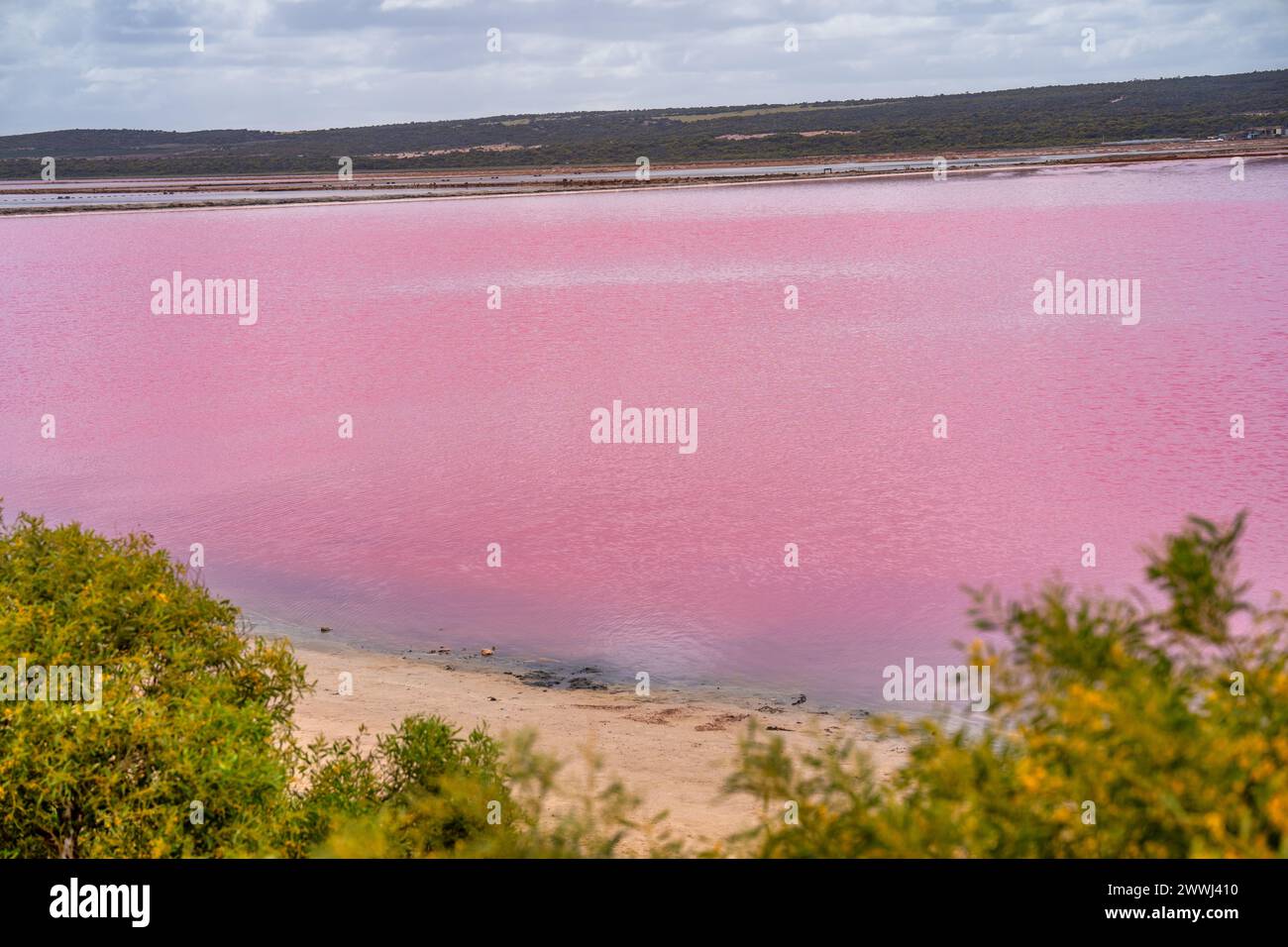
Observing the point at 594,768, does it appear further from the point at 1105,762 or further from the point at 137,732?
the point at 137,732

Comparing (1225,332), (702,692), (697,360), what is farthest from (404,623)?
(1225,332)

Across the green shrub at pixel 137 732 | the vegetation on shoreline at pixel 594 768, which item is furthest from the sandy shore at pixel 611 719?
the green shrub at pixel 137 732

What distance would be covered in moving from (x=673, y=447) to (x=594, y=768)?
60.6 ft

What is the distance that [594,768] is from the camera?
5.15 m

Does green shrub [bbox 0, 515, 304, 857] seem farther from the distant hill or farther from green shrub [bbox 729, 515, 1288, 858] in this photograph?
the distant hill

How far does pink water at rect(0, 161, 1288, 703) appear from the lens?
15773 mm

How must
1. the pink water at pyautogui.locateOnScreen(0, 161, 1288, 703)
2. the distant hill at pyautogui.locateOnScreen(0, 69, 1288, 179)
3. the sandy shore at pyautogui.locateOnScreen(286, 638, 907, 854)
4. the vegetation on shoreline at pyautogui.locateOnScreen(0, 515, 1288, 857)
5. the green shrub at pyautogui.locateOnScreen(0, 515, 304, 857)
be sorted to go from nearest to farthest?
the vegetation on shoreline at pyautogui.locateOnScreen(0, 515, 1288, 857) → the green shrub at pyautogui.locateOnScreen(0, 515, 304, 857) → the sandy shore at pyautogui.locateOnScreen(286, 638, 907, 854) → the pink water at pyautogui.locateOnScreen(0, 161, 1288, 703) → the distant hill at pyautogui.locateOnScreen(0, 69, 1288, 179)

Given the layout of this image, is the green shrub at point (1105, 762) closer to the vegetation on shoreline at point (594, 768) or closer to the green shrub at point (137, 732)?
the vegetation on shoreline at point (594, 768)

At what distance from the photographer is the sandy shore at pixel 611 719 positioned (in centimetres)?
1010

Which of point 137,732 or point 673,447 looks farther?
point 673,447

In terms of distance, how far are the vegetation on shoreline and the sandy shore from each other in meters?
0.68

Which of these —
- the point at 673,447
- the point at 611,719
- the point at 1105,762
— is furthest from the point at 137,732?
the point at 673,447

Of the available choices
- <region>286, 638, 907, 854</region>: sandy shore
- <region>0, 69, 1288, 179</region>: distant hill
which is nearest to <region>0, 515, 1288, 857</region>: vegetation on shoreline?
<region>286, 638, 907, 854</region>: sandy shore

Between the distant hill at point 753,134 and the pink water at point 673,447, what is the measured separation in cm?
6497
